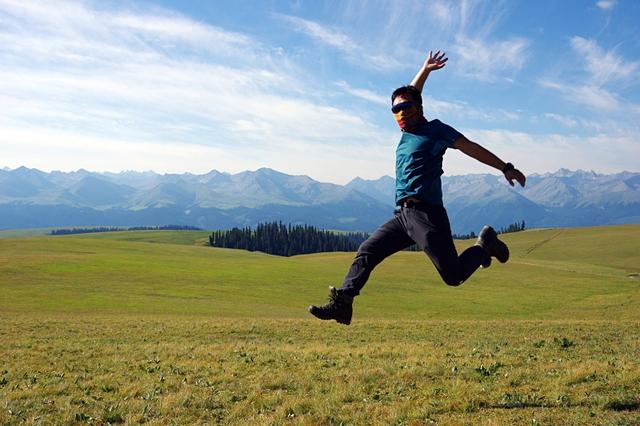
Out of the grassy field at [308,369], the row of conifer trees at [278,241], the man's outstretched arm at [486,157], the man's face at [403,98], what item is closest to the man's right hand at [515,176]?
the man's outstretched arm at [486,157]

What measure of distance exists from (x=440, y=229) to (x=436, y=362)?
5.55 metres

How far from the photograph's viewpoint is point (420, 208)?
26.7 feet

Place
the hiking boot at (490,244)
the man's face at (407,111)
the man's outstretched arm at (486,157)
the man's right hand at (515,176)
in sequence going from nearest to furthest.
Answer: the man's right hand at (515,176) < the man's outstretched arm at (486,157) < the man's face at (407,111) < the hiking boot at (490,244)

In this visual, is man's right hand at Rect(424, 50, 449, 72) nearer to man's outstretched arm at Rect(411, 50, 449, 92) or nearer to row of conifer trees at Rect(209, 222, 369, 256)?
man's outstretched arm at Rect(411, 50, 449, 92)

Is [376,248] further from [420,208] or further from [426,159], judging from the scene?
[426,159]

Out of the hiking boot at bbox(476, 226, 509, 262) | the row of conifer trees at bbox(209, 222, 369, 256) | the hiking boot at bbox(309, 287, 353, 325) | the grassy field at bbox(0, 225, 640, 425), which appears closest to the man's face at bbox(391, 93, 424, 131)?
the hiking boot at bbox(476, 226, 509, 262)

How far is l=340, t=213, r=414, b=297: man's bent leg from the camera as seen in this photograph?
8570mm

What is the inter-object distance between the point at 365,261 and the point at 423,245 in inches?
42.4

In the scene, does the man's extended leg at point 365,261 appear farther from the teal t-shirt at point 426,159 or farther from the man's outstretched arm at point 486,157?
the man's outstretched arm at point 486,157

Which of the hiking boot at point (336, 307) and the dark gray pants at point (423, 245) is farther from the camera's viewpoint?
the hiking boot at point (336, 307)

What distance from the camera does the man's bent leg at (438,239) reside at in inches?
314

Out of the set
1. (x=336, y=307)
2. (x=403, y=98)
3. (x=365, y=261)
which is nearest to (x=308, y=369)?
(x=336, y=307)

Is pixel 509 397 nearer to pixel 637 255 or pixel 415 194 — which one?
pixel 415 194

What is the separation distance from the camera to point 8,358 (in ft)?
53.6
